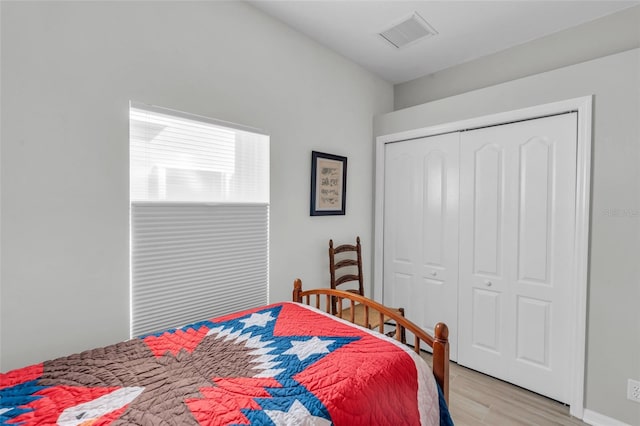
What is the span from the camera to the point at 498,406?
6.95ft

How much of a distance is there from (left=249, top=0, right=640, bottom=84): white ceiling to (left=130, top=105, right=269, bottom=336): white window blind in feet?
3.28

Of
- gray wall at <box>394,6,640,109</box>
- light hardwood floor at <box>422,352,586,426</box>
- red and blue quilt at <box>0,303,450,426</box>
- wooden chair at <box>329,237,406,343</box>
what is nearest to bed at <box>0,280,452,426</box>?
red and blue quilt at <box>0,303,450,426</box>

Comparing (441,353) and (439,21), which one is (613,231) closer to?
(441,353)

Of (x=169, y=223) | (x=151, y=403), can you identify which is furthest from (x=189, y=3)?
(x=151, y=403)

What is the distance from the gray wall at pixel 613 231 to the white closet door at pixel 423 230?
90 centimetres

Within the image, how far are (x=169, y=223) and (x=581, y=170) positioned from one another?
2.66 metres

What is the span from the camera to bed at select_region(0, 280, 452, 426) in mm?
981

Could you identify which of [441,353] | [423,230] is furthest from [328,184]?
[441,353]

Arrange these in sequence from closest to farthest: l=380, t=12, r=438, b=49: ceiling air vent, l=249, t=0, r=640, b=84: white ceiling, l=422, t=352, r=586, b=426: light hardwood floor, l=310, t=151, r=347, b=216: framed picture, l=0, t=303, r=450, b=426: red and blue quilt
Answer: l=0, t=303, r=450, b=426: red and blue quilt, l=422, t=352, r=586, b=426: light hardwood floor, l=249, t=0, r=640, b=84: white ceiling, l=380, t=12, r=438, b=49: ceiling air vent, l=310, t=151, r=347, b=216: framed picture

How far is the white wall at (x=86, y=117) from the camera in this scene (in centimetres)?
131

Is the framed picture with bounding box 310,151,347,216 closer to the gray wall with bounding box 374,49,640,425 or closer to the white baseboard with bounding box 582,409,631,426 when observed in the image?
the gray wall with bounding box 374,49,640,425

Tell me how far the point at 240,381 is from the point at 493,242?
217 cm

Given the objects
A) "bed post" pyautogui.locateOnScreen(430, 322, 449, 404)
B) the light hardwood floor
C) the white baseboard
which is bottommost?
the light hardwood floor

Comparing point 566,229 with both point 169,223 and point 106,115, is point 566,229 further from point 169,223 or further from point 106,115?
point 106,115
